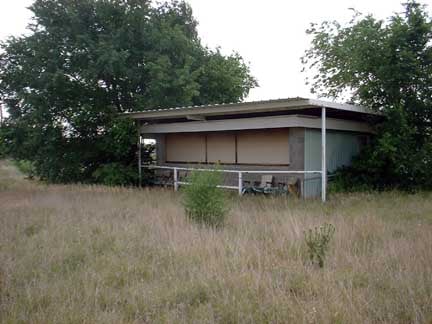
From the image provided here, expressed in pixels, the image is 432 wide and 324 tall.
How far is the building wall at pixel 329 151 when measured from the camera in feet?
38.0

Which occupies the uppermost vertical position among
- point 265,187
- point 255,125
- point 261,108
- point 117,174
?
point 261,108

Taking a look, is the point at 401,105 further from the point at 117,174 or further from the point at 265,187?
the point at 117,174

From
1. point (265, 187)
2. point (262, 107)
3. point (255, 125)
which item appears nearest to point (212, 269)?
point (262, 107)

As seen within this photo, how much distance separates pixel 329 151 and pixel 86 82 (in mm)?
10213

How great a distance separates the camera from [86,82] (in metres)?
16.0

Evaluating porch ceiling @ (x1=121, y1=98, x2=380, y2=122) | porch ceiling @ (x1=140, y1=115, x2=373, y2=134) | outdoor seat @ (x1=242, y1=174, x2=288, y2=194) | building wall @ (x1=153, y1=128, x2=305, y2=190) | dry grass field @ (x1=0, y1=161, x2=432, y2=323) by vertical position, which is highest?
porch ceiling @ (x1=121, y1=98, x2=380, y2=122)

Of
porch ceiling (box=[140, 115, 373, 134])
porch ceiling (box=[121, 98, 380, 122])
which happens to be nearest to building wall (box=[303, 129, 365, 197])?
porch ceiling (box=[140, 115, 373, 134])

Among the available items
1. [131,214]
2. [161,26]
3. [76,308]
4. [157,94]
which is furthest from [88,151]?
[76,308]

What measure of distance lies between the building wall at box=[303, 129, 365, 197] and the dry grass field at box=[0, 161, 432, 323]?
142 inches

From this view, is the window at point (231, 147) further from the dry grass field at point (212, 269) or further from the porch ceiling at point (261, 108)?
the dry grass field at point (212, 269)

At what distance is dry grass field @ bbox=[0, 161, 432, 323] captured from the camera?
3.47 meters

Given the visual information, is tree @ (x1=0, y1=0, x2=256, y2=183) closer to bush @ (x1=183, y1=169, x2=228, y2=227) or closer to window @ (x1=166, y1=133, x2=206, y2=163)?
window @ (x1=166, y1=133, x2=206, y2=163)

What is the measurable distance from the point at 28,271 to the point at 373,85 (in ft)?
40.1

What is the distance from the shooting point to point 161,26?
58.6ft
